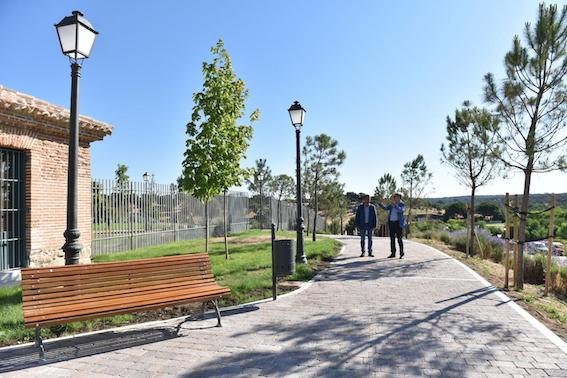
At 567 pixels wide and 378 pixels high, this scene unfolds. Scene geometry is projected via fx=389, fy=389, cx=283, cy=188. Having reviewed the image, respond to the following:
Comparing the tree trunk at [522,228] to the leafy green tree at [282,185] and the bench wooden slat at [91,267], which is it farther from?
the leafy green tree at [282,185]

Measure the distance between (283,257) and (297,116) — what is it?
4.66 metres

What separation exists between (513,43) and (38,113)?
1020 centimetres

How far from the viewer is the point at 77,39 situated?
5.41 meters

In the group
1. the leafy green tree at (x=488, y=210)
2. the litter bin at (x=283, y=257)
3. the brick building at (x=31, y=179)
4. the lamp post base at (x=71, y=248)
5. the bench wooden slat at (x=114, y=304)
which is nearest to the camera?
the bench wooden slat at (x=114, y=304)

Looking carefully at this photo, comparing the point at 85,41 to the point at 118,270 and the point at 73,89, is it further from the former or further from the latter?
the point at 118,270

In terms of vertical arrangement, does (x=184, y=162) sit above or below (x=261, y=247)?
above

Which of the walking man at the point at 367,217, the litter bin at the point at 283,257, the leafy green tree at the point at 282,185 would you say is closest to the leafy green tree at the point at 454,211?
the leafy green tree at the point at 282,185

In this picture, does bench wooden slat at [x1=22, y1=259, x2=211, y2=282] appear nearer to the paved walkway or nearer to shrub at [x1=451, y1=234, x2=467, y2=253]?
the paved walkway

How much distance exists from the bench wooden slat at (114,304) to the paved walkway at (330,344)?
0.46 metres

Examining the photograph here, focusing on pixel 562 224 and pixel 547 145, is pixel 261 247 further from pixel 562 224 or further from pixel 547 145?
pixel 562 224

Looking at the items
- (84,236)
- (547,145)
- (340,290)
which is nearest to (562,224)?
(547,145)

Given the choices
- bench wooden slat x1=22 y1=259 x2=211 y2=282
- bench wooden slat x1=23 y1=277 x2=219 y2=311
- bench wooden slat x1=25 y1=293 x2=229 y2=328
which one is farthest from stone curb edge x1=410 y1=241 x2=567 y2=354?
bench wooden slat x1=22 y1=259 x2=211 y2=282

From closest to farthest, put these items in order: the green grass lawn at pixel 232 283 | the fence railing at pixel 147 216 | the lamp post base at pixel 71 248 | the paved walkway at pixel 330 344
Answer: the paved walkway at pixel 330 344 → the green grass lawn at pixel 232 283 → the lamp post base at pixel 71 248 → the fence railing at pixel 147 216

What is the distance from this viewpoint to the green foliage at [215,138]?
34.1 ft
